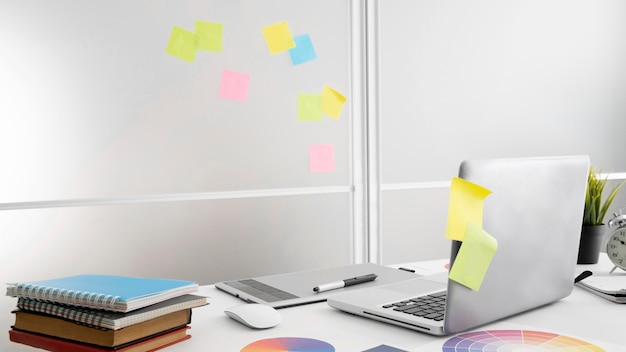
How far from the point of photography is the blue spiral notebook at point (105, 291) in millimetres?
919

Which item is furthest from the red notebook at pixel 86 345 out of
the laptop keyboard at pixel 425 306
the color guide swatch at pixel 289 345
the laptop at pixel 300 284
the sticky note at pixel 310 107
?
the sticky note at pixel 310 107

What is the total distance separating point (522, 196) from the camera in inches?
40.8

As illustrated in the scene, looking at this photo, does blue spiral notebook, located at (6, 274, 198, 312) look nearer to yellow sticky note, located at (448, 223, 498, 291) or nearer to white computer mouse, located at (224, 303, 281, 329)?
white computer mouse, located at (224, 303, 281, 329)

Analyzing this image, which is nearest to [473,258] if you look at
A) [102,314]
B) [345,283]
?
[345,283]

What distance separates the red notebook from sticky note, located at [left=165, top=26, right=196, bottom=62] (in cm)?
133

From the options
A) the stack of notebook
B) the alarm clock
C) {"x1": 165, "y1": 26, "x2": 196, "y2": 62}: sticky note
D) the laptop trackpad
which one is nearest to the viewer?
the stack of notebook

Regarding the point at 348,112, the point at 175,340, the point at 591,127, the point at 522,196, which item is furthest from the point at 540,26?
the point at 175,340

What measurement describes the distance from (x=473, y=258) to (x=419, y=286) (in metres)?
0.32

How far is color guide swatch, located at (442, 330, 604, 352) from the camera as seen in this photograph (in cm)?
93

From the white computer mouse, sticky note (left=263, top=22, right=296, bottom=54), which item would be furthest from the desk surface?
sticky note (left=263, top=22, right=296, bottom=54)

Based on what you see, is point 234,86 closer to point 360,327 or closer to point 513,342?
point 360,327

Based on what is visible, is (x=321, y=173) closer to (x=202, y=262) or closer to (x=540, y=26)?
(x=202, y=262)

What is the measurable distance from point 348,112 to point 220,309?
4.49 feet

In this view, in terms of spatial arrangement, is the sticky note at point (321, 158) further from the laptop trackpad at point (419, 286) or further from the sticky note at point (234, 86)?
the laptop trackpad at point (419, 286)
